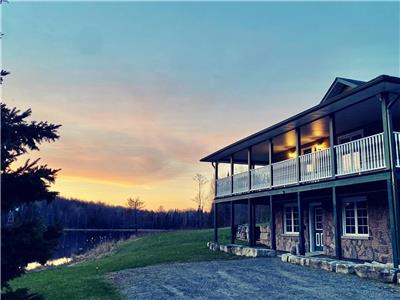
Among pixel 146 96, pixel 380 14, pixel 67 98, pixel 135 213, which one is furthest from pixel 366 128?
pixel 135 213

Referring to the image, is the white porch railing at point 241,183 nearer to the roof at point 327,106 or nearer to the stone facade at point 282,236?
the roof at point 327,106

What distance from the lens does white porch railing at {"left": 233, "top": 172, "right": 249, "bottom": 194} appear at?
62.1 ft

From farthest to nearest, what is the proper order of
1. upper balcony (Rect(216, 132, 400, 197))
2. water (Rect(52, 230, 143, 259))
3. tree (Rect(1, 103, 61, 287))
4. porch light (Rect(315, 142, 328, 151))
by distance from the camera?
water (Rect(52, 230, 143, 259)), porch light (Rect(315, 142, 328, 151)), upper balcony (Rect(216, 132, 400, 197)), tree (Rect(1, 103, 61, 287))

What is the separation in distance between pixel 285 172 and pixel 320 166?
2308mm

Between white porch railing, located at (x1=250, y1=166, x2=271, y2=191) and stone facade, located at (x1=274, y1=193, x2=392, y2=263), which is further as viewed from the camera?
white porch railing, located at (x1=250, y1=166, x2=271, y2=191)

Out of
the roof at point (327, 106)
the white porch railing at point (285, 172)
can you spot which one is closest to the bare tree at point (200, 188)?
the roof at point (327, 106)

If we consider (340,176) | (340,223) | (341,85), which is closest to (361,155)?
(340,176)

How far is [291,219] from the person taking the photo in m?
19.4

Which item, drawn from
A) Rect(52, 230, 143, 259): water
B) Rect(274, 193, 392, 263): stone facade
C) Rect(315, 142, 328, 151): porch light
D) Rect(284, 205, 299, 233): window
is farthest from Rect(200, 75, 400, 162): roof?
Rect(52, 230, 143, 259): water

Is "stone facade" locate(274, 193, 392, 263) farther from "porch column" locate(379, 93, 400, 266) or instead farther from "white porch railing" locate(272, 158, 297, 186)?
"porch column" locate(379, 93, 400, 266)

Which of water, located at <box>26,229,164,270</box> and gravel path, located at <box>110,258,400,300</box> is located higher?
gravel path, located at <box>110,258,400,300</box>

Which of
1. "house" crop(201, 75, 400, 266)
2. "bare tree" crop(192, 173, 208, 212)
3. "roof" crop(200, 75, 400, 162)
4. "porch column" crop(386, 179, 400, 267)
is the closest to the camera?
"porch column" crop(386, 179, 400, 267)

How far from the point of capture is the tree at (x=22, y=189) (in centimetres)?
409

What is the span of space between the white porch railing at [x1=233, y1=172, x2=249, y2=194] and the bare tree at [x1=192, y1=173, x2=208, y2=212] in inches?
1934
